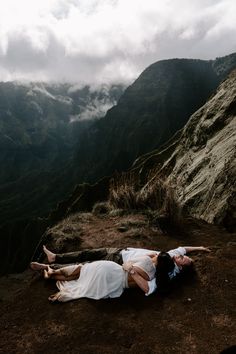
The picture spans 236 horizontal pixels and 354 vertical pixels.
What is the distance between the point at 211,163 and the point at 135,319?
9.05 metres


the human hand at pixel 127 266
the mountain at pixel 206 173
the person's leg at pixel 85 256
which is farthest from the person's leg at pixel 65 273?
the mountain at pixel 206 173

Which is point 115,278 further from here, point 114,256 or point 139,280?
point 114,256

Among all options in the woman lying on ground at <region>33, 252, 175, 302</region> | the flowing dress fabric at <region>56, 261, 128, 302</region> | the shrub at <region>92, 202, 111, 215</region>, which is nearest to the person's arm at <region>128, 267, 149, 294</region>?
the woman lying on ground at <region>33, 252, 175, 302</region>

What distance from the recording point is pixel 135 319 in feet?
21.5

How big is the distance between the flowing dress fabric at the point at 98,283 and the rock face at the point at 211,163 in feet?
15.1

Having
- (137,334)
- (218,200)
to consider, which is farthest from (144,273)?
(218,200)

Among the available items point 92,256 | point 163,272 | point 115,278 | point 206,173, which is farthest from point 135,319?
point 206,173

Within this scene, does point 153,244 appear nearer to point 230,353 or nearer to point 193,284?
point 193,284

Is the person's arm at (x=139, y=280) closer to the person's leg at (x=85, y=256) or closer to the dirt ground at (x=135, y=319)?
the dirt ground at (x=135, y=319)

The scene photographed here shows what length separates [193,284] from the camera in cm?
772

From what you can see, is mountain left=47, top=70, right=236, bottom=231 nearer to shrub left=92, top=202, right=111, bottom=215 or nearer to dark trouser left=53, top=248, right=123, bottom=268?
shrub left=92, top=202, right=111, bottom=215

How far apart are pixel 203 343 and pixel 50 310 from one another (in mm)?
2615

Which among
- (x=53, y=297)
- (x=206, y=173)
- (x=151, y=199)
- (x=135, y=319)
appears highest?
(x=206, y=173)

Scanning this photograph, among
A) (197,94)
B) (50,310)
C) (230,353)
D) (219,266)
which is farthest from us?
(197,94)
